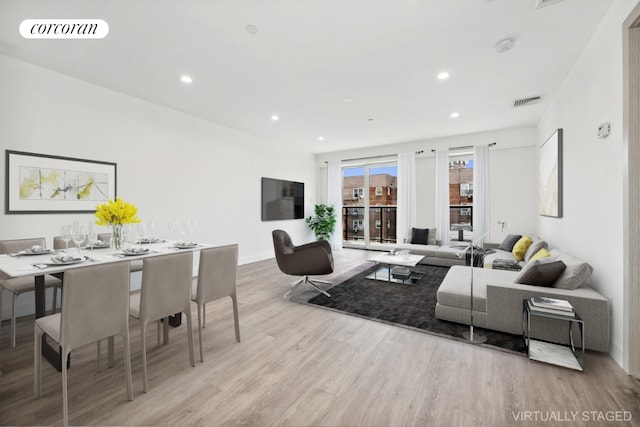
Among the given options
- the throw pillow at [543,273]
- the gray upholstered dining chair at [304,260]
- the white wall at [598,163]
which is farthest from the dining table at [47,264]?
the white wall at [598,163]

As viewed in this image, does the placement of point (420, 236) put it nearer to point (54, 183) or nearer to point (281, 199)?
point (281, 199)

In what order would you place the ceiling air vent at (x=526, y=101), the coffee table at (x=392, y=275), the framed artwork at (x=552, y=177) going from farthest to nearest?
the coffee table at (x=392, y=275)
the ceiling air vent at (x=526, y=101)
the framed artwork at (x=552, y=177)

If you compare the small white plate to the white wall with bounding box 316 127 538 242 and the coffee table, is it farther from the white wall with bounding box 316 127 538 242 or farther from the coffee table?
the white wall with bounding box 316 127 538 242

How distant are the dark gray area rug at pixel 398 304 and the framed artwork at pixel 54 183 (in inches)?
123

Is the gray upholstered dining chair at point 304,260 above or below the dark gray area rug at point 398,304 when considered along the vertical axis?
above

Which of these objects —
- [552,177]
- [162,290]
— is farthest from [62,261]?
[552,177]

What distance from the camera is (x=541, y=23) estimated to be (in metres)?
2.38

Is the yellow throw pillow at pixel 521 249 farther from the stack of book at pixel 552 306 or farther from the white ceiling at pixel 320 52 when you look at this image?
the stack of book at pixel 552 306

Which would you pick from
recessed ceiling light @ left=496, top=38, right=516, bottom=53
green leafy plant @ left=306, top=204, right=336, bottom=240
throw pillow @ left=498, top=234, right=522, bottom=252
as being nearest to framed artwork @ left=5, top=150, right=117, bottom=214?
green leafy plant @ left=306, top=204, right=336, bottom=240

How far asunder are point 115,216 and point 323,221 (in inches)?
215

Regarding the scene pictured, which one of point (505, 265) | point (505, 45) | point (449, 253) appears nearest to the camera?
point (505, 45)

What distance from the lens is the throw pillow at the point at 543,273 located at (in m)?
2.42

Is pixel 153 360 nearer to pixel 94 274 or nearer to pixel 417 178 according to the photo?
pixel 94 274

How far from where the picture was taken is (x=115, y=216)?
8.29 feet
